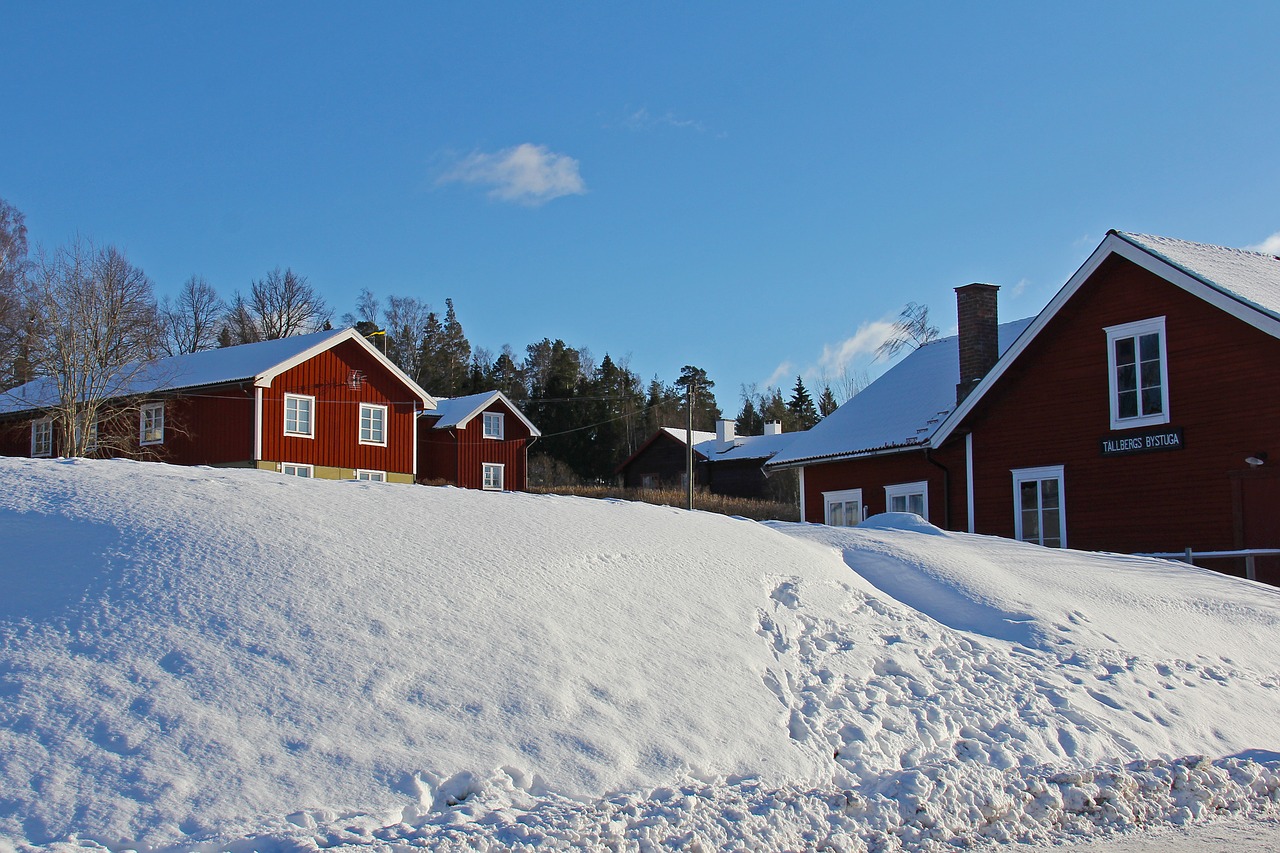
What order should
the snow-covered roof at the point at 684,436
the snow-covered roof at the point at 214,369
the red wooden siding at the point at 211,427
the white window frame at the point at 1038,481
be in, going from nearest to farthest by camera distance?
the white window frame at the point at 1038,481 < the red wooden siding at the point at 211,427 < the snow-covered roof at the point at 214,369 < the snow-covered roof at the point at 684,436

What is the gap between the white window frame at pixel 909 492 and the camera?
24006 mm

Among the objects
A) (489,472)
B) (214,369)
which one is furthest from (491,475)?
(214,369)

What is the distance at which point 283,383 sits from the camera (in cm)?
3544

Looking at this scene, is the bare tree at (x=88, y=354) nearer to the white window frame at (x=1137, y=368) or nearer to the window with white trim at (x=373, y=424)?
the window with white trim at (x=373, y=424)

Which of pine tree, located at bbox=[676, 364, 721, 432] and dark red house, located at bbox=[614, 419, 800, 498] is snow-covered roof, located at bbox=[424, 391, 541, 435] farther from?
pine tree, located at bbox=[676, 364, 721, 432]

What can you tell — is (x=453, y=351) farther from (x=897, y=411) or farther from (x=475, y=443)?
(x=897, y=411)

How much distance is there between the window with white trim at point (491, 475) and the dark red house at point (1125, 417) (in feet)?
83.5

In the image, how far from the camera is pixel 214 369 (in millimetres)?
36312

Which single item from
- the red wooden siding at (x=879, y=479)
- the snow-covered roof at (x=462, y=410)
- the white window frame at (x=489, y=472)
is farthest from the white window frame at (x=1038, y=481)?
the white window frame at (x=489, y=472)

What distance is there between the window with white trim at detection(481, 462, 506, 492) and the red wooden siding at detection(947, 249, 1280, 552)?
27667 mm

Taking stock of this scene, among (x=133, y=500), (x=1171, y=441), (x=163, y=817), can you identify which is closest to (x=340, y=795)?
(x=163, y=817)

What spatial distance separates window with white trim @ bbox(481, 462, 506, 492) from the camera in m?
47.1

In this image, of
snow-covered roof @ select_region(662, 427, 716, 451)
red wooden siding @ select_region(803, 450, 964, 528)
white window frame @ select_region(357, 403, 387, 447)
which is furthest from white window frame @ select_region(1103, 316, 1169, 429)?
snow-covered roof @ select_region(662, 427, 716, 451)

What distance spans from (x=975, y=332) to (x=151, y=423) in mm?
26198
